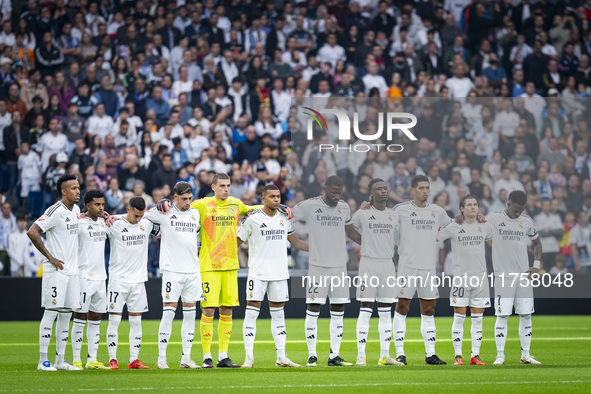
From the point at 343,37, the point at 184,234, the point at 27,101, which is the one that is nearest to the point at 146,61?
the point at 27,101

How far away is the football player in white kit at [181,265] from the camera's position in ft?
41.2

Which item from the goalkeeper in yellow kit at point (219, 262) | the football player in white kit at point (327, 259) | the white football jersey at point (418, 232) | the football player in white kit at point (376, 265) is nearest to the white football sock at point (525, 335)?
the white football jersey at point (418, 232)

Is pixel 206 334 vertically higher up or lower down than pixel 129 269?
lower down

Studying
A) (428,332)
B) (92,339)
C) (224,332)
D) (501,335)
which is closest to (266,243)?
(224,332)

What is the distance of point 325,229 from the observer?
13344 millimetres

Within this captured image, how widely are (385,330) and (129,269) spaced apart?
153 inches

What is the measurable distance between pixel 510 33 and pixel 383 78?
4.78 m

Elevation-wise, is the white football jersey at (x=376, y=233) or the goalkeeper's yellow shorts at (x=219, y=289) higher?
the white football jersey at (x=376, y=233)

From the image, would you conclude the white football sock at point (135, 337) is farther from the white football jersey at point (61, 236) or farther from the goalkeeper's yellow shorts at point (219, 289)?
the white football jersey at point (61, 236)

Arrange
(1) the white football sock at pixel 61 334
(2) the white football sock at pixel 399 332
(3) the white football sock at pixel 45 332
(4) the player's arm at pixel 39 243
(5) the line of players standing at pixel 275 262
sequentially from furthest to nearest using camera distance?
(2) the white football sock at pixel 399 332 < (5) the line of players standing at pixel 275 262 < (1) the white football sock at pixel 61 334 < (3) the white football sock at pixel 45 332 < (4) the player's arm at pixel 39 243

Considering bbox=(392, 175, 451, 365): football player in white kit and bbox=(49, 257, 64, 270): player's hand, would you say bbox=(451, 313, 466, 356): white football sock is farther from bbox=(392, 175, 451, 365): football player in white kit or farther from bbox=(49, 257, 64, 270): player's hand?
bbox=(49, 257, 64, 270): player's hand

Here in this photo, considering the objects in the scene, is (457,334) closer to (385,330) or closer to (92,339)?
(385,330)

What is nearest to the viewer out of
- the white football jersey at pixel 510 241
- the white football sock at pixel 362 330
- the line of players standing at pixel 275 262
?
the line of players standing at pixel 275 262

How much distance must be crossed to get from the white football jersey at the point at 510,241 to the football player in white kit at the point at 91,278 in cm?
592
